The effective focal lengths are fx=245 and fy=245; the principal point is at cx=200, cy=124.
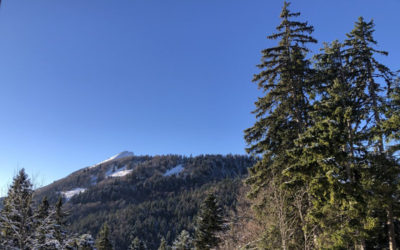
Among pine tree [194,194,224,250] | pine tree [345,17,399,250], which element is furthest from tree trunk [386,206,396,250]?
pine tree [194,194,224,250]

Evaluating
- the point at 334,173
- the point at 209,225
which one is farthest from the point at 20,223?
the point at 334,173

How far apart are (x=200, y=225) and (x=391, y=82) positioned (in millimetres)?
20898

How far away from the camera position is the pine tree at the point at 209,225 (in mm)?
25453

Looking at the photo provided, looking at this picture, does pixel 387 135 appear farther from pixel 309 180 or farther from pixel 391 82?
pixel 309 180

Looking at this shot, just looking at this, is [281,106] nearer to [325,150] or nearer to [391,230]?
[325,150]

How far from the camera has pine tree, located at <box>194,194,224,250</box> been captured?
2545 cm

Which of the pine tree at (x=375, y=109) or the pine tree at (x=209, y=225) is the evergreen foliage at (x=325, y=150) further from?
the pine tree at (x=209, y=225)

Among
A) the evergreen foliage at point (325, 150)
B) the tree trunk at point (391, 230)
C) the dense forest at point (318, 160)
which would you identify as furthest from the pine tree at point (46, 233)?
the tree trunk at point (391, 230)

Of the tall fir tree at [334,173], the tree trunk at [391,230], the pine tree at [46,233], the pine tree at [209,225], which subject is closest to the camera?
the tall fir tree at [334,173]

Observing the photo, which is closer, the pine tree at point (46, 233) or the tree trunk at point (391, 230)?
the tree trunk at point (391, 230)

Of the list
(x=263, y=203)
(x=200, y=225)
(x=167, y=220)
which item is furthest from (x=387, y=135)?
(x=167, y=220)

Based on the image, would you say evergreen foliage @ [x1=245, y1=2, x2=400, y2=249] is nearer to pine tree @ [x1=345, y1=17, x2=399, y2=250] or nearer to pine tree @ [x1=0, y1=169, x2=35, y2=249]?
pine tree @ [x1=345, y1=17, x2=399, y2=250]

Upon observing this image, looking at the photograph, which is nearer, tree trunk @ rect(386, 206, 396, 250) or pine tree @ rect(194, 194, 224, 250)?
tree trunk @ rect(386, 206, 396, 250)

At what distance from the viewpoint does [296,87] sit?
600 inches
